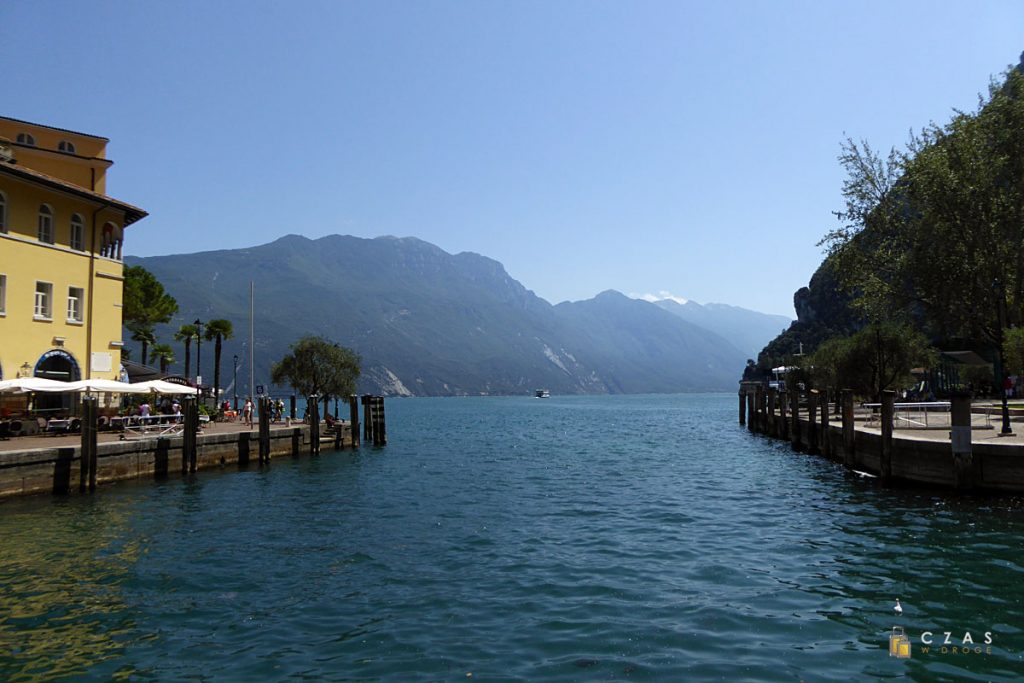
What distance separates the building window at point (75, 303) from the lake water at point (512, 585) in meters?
16.2

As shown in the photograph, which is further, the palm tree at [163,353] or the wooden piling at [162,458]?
the palm tree at [163,353]

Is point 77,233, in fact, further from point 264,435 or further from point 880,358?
point 880,358

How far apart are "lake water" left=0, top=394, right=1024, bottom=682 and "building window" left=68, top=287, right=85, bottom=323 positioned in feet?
53.2

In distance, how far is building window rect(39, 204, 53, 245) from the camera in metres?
34.9

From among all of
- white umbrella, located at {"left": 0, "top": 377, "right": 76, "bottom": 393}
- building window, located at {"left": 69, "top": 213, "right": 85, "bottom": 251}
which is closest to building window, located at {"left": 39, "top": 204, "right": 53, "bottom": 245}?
building window, located at {"left": 69, "top": 213, "right": 85, "bottom": 251}

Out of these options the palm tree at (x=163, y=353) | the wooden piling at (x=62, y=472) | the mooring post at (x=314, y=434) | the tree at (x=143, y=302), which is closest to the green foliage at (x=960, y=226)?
the mooring post at (x=314, y=434)

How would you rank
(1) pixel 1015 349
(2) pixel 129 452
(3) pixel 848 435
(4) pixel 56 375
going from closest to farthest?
(2) pixel 129 452 → (3) pixel 848 435 → (1) pixel 1015 349 → (4) pixel 56 375

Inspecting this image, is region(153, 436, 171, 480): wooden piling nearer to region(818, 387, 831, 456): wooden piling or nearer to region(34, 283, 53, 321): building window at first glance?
region(34, 283, 53, 321): building window

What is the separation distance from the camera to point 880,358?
2048 inches

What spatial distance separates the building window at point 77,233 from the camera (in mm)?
36969

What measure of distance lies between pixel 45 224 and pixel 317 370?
2658 centimetres

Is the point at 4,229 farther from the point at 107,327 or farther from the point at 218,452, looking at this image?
the point at 218,452

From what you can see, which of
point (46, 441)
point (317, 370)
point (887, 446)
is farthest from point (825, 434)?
point (317, 370)

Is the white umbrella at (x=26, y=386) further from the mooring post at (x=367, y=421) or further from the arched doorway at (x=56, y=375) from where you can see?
the mooring post at (x=367, y=421)
